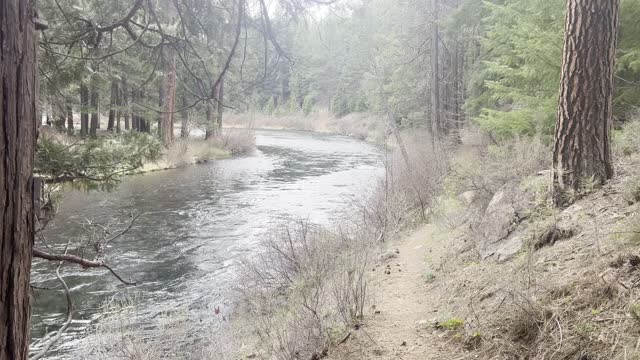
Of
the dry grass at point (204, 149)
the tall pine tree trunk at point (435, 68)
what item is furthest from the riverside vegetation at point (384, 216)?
the dry grass at point (204, 149)

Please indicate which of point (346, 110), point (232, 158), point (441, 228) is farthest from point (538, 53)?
point (346, 110)

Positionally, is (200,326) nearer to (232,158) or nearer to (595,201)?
(595,201)

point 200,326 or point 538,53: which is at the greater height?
point 538,53

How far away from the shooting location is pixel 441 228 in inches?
332

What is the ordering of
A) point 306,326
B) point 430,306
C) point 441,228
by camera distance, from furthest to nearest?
point 441,228
point 430,306
point 306,326

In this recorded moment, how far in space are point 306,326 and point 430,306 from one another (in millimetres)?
1401

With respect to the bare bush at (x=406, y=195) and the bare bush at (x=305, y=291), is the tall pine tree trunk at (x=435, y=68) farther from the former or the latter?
the bare bush at (x=305, y=291)

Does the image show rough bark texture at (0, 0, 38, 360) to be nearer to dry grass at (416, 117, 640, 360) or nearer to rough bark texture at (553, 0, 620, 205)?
dry grass at (416, 117, 640, 360)

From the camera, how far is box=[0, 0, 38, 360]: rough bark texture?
75.1 inches

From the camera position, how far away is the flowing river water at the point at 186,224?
8.02 meters

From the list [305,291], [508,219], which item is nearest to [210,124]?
[305,291]

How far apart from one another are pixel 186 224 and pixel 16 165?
11145 mm

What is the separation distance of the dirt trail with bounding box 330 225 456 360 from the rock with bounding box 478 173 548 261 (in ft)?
2.89

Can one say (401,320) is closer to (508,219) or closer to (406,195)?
(508,219)
